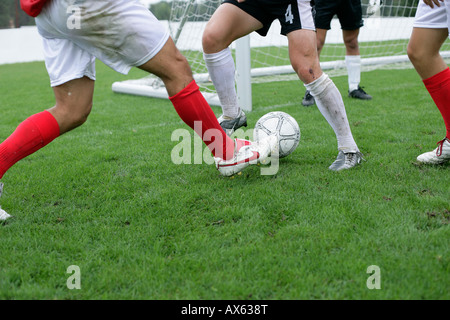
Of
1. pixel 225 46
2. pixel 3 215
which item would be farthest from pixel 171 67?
pixel 3 215

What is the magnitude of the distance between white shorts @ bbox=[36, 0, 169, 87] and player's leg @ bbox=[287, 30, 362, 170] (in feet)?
3.19

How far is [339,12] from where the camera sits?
207 inches

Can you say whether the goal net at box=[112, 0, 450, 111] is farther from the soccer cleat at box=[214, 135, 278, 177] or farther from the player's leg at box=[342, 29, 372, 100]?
the soccer cleat at box=[214, 135, 278, 177]

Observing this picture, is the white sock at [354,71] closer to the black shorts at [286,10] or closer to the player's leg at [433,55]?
the player's leg at [433,55]

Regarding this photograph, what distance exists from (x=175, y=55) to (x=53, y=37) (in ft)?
2.17

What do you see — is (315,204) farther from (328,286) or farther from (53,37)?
(53,37)

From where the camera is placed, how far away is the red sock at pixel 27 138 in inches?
89.8

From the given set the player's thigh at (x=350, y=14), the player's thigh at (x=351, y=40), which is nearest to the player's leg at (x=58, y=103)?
the player's thigh at (x=350, y=14)

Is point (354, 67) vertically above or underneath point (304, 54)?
underneath

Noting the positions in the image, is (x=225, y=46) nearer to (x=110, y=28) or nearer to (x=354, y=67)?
(x=110, y=28)

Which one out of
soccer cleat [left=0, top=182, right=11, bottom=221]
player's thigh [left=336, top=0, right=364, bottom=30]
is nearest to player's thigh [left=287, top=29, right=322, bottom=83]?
soccer cleat [left=0, top=182, right=11, bottom=221]

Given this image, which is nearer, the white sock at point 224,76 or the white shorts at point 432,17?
the white shorts at point 432,17

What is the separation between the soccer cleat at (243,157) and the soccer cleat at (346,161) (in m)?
0.47

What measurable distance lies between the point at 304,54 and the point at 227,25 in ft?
1.79
